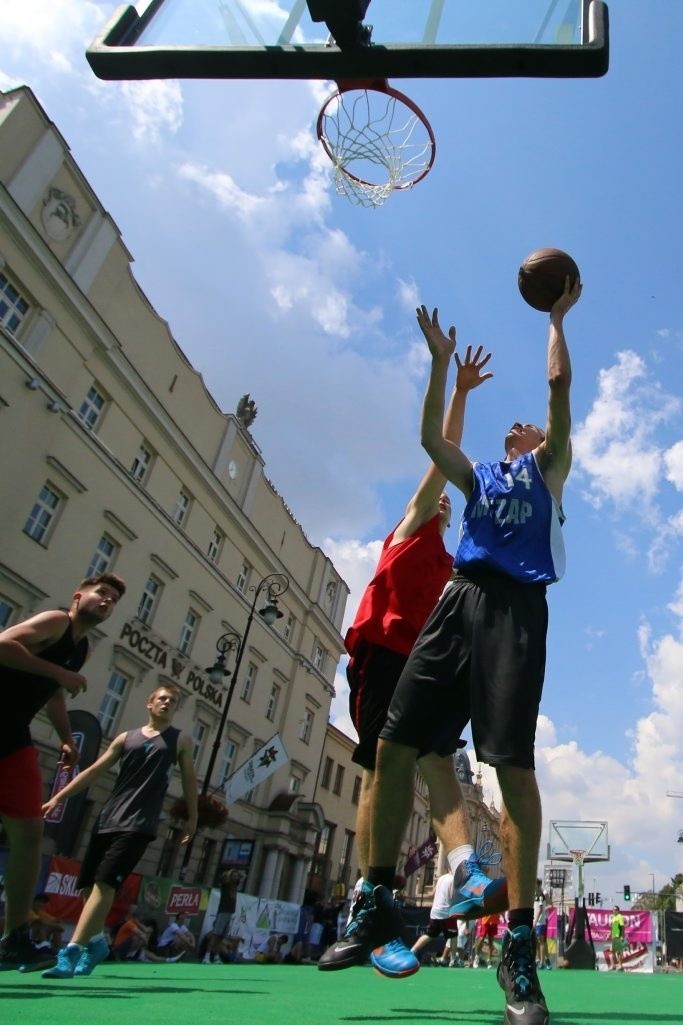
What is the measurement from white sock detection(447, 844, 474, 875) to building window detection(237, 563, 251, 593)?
28601 millimetres

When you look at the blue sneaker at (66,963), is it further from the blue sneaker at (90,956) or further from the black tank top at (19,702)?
the black tank top at (19,702)

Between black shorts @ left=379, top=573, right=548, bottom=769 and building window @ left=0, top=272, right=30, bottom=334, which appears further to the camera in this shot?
building window @ left=0, top=272, right=30, bottom=334

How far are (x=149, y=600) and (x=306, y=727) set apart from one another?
1514 cm

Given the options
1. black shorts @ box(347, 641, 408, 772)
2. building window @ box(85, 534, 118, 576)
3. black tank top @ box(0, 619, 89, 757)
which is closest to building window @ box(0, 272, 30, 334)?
building window @ box(85, 534, 118, 576)

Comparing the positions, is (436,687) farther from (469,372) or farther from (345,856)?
(345,856)

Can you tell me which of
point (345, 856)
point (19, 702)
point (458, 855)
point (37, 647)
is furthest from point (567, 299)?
point (345, 856)

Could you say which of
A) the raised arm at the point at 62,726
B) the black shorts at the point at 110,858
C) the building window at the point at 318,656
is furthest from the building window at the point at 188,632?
the raised arm at the point at 62,726

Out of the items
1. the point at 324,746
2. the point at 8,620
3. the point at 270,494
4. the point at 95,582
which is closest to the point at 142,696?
the point at 8,620

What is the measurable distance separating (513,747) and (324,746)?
39579 mm

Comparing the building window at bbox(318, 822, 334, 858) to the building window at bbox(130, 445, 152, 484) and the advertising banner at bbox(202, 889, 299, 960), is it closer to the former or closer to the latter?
the advertising banner at bbox(202, 889, 299, 960)

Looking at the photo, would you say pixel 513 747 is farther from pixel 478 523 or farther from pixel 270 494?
pixel 270 494

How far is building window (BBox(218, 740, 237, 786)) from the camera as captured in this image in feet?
97.4

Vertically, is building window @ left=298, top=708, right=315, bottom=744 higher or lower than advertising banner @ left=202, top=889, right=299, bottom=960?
higher

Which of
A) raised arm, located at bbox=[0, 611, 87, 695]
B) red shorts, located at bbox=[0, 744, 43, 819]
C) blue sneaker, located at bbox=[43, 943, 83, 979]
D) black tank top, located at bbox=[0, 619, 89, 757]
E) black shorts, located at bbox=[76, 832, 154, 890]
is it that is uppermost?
raised arm, located at bbox=[0, 611, 87, 695]
